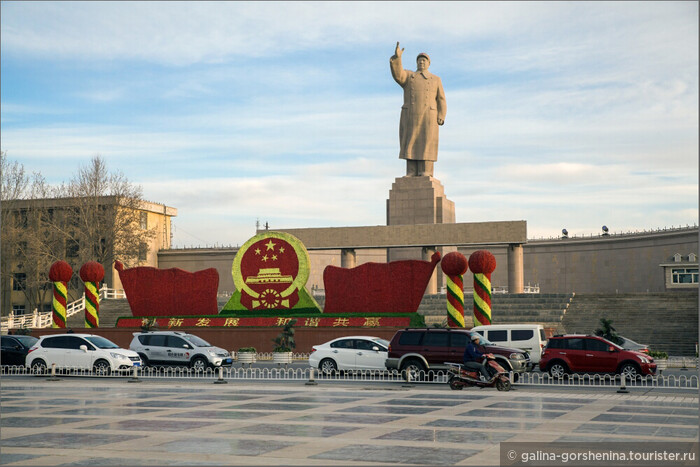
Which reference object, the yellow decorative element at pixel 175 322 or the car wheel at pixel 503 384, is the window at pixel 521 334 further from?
the yellow decorative element at pixel 175 322

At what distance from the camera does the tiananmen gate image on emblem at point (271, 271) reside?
3666 cm

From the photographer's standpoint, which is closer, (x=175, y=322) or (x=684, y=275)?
(x=175, y=322)

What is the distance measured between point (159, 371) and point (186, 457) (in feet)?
52.6

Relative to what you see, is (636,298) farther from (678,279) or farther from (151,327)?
(151,327)

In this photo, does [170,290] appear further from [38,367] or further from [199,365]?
[199,365]

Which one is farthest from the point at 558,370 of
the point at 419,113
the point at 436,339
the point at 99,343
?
the point at 419,113

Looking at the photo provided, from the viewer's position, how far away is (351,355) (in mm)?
25906

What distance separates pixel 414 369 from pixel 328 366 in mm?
3529

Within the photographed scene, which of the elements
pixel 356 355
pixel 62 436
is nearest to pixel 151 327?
pixel 356 355

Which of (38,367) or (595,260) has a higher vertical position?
(595,260)

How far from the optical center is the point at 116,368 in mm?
26438

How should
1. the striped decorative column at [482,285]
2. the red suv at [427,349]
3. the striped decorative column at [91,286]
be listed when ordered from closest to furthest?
the red suv at [427,349] < the striped decorative column at [482,285] < the striped decorative column at [91,286]

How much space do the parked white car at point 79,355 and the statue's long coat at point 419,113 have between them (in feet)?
102

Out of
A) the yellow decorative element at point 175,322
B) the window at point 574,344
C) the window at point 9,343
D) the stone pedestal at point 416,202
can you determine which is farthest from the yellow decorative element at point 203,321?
the stone pedestal at point 416,202
